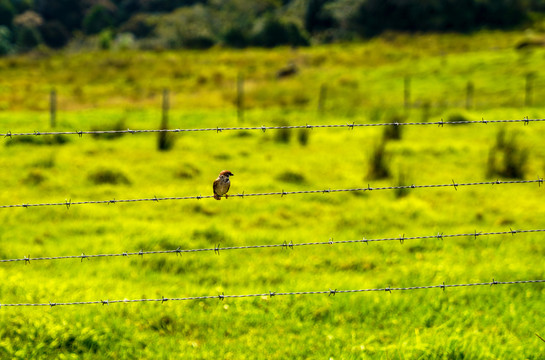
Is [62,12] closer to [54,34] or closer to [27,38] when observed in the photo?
[54,34]

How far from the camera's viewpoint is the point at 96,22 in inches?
5379

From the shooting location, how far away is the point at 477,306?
24.1 ft

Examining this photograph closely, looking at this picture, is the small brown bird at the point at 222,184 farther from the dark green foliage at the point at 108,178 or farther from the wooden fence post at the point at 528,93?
the wooden fence post at the point at 528,93

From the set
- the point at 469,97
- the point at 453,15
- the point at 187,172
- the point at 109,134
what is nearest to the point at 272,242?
the point at 187,172

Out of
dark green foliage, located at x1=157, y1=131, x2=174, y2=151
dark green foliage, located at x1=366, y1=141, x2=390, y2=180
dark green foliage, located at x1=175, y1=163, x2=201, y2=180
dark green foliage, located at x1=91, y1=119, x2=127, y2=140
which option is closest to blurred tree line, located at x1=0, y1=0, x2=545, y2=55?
dark green foliage, located at x1=91, y1=119, x2=127, y2=140

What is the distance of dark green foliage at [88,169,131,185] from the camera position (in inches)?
520

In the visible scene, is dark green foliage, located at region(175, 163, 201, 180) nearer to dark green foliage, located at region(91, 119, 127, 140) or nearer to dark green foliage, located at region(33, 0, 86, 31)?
dark green foliage, located at region(91, 119, 127, 140)

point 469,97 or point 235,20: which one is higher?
point 235,20

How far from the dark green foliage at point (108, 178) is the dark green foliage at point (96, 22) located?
13204 cm

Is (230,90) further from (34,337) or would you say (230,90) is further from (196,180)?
(34,337)

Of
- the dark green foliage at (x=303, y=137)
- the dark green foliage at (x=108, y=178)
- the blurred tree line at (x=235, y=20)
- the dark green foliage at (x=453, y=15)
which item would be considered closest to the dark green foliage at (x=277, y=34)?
the blurred tree line at (x=235, y=20)

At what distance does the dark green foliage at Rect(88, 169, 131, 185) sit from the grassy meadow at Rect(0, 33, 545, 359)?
4 cm

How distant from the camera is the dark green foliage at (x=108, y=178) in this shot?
520 inches

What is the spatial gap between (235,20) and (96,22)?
3765cm
